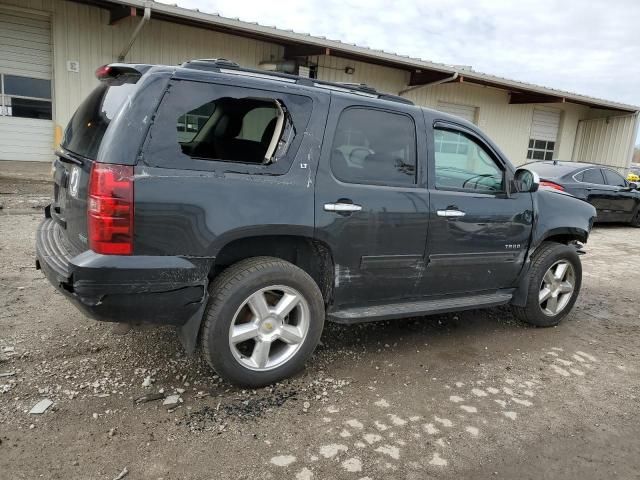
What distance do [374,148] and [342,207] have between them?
0.55 meters

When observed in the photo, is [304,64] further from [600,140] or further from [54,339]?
[600,140]

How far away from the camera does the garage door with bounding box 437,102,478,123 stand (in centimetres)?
1569

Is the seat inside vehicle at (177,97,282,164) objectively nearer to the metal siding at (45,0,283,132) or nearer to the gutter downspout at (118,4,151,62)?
the gutter downspout at (118,4,151,62)

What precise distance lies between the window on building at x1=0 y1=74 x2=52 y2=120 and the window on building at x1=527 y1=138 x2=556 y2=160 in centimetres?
1532

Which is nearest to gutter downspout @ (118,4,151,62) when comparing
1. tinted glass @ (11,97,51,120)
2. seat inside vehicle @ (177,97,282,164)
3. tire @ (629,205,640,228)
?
tinted glass @ (11,97,51,120)

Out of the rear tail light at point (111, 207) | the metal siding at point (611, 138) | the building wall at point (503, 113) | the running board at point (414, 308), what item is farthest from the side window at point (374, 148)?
the metal siding at point (611, 138)

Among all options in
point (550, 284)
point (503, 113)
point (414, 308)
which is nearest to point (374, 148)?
point (414, 308)

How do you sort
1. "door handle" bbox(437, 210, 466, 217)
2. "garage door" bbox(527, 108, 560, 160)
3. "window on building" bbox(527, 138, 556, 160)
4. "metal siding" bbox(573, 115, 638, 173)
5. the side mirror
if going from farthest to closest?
"metal siding" bbox(573, 115, 638, 173), "window on building" bbox(527, 138, 556, 160), "garage door" bbox(527, 108, 560, 160), the side mirror, "door handle" bbox(437, 210, 466, 217)

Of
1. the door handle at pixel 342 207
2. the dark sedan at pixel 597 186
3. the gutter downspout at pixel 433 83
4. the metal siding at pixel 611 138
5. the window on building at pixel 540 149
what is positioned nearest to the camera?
the door handle at pixel 342 207

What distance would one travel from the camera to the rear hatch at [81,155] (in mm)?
2863

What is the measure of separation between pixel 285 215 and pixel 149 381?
1.39 m

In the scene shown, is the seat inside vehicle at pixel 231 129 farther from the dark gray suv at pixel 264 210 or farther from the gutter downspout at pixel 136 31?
the gutter downspout at pixel 136 31

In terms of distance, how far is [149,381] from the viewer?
10.7 ft

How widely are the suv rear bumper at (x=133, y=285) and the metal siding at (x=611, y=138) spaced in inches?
801
